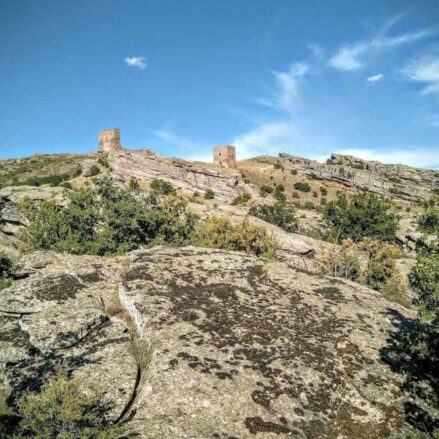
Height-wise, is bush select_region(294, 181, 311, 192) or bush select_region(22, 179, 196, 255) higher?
bush select_region(294, 181, 311, 192)

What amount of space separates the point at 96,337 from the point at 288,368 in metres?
6.76

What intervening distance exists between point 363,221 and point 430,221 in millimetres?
63039

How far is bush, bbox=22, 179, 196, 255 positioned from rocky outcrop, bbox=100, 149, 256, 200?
169ft

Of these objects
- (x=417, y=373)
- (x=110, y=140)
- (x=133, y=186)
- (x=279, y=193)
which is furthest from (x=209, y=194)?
(x=417, y=373)

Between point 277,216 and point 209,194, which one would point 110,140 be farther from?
→ point 277,216

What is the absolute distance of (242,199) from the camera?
321 ft

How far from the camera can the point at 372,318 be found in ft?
52.5

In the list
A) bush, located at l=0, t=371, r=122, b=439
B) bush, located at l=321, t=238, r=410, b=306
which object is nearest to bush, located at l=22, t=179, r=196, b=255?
bush, located at l=321, t=238, r=410, b=306

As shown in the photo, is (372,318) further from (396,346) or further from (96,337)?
(96,337)

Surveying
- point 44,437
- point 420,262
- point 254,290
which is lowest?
point 44,437

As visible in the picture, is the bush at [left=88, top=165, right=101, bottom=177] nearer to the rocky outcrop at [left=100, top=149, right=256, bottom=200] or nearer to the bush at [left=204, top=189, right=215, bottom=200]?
the rocky outcrop at [left=100, top=149, right=256, bottom=200]

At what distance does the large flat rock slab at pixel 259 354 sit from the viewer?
994 cm

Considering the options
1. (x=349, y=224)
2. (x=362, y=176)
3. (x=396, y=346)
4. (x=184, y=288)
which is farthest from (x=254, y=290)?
(x=362, y=176)

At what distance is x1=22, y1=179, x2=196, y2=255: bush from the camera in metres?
34.8
